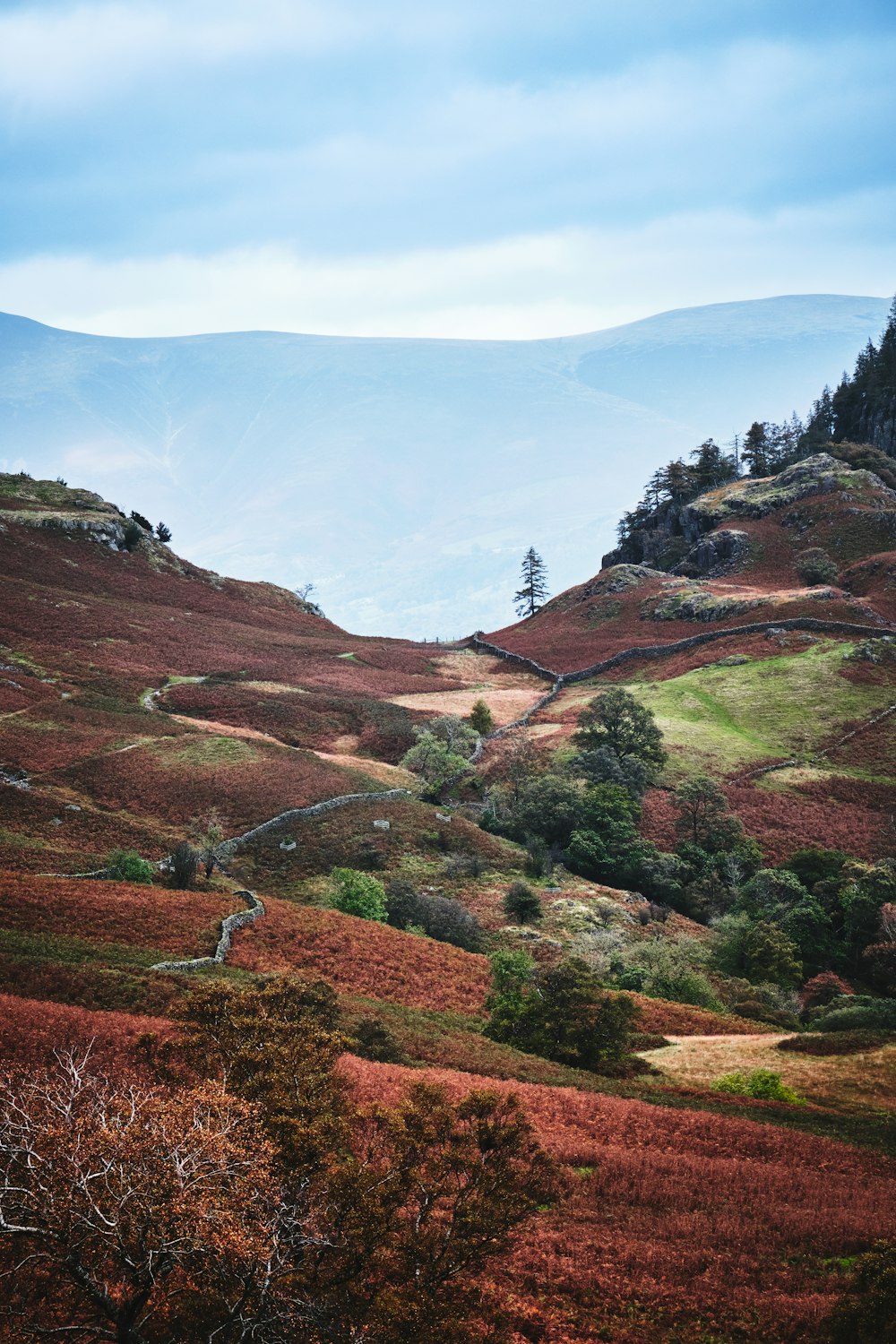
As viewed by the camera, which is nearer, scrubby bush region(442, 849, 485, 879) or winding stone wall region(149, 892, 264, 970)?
winding stone wall region(149, 892, 264, 970)

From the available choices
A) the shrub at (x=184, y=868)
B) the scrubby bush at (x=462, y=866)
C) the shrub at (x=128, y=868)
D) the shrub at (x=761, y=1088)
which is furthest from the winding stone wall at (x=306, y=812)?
the shrub at (x=761, y=1088)

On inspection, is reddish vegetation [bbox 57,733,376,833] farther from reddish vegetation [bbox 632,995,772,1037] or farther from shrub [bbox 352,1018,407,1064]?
shrub [bbox 352,1018,407,1064]

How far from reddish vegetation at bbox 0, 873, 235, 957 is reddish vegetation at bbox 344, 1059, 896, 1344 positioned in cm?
1129

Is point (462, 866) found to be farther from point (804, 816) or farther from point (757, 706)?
point (757, 706)

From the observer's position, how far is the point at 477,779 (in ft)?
216

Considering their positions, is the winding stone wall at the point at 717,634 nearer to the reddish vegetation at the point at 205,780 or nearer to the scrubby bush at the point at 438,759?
the scrubby bush at the point at 438,759

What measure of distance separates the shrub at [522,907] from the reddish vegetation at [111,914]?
52.2ft

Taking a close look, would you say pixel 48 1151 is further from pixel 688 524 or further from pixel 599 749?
pixel 688 524

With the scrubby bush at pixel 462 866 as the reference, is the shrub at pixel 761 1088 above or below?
above

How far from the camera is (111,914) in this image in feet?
98.9

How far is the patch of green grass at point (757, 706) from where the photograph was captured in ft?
225

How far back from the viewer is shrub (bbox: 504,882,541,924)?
1726 inches

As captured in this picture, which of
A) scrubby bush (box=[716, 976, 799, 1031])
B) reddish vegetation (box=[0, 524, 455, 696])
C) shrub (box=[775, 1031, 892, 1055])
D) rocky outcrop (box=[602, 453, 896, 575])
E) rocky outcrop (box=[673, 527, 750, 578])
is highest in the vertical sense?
rocky outcrop (box=[602, 453, 896, 575])

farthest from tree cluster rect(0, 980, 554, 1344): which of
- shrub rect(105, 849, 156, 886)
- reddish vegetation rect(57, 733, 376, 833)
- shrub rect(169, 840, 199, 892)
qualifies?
reddish vegetation rect(57, 733, 376, 833)
